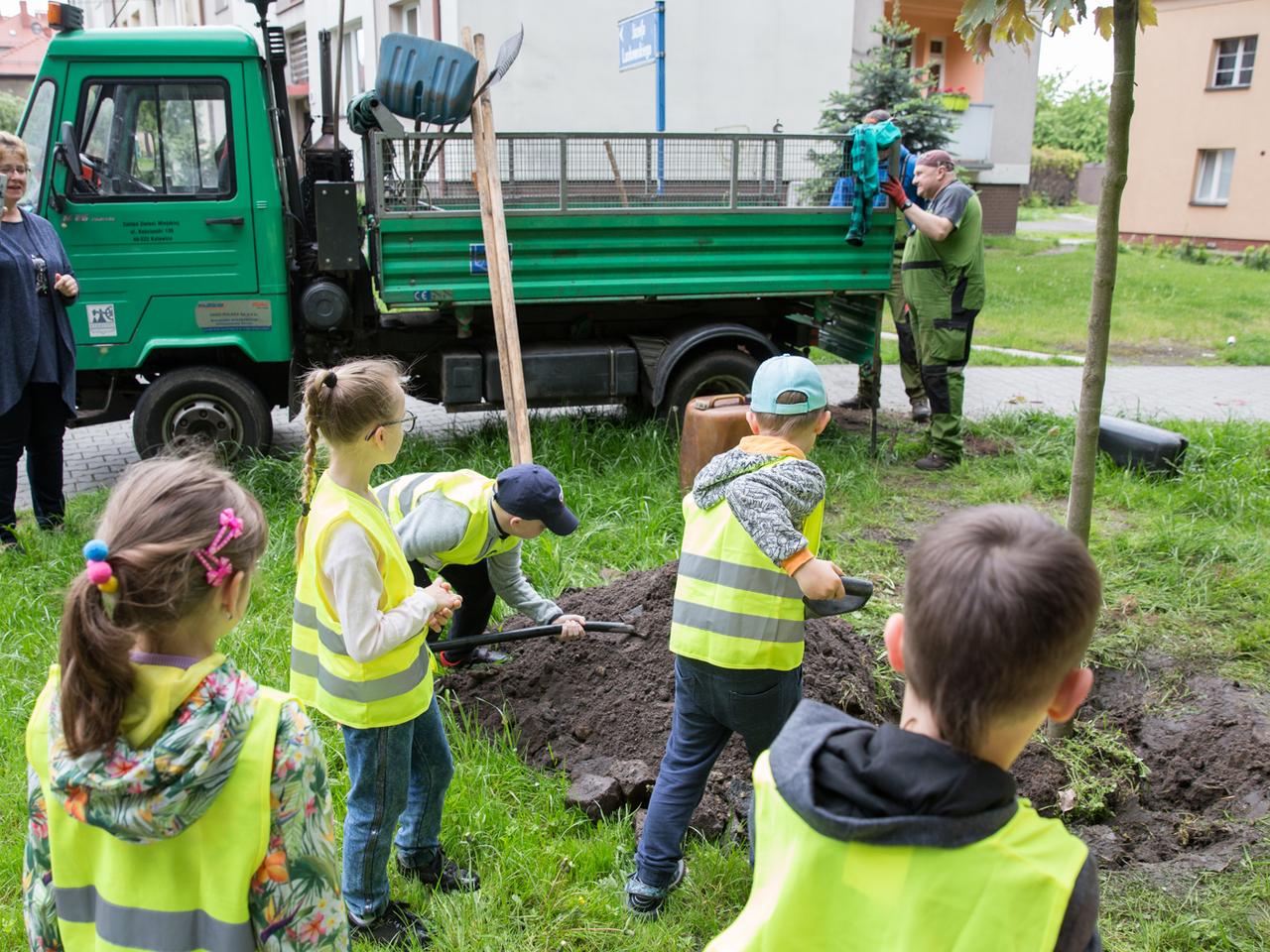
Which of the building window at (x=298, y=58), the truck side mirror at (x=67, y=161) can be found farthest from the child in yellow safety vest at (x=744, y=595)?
the building window at (x=298, y=58)

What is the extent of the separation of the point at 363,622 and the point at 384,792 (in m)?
0.49

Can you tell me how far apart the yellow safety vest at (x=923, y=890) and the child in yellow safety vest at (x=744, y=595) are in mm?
1166

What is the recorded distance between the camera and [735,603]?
Answer: 8.69ft

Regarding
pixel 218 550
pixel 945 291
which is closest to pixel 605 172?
pixel 945 291

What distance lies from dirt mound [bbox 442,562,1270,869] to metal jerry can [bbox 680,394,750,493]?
1.48 metres

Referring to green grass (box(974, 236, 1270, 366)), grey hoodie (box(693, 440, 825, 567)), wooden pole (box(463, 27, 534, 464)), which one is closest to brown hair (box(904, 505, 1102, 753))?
grey hoodie (box(693, 440, 825, 567))

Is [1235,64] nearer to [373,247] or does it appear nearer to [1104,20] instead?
[373,247]

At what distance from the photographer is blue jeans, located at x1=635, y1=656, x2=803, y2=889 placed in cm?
271

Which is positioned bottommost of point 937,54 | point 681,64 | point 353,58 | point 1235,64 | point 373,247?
point 373,247

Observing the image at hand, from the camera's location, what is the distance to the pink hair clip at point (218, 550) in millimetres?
1564

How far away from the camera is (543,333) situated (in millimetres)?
7309

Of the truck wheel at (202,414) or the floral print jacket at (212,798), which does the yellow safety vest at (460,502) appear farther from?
the truck wheel at (202,414)

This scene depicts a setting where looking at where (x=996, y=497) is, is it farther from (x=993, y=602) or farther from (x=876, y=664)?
(x=993, y=602)

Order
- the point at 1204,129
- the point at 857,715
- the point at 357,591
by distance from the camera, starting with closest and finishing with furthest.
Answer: the point at 357,591 → the point at 857,715 → the point at 1204,129
